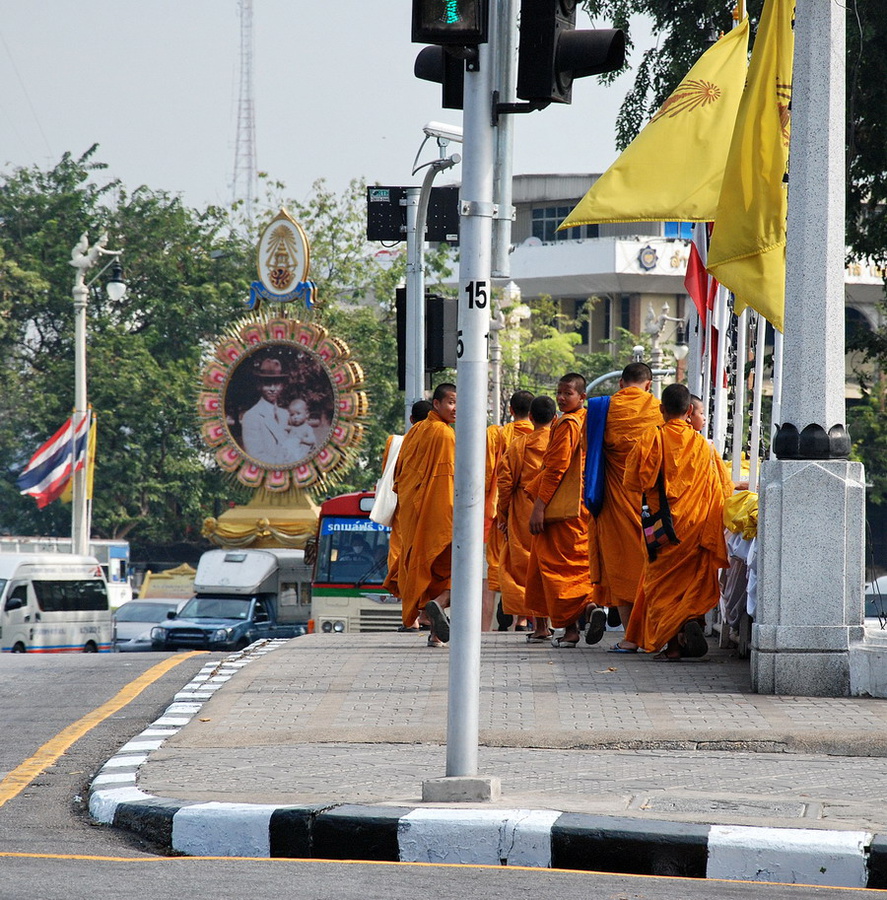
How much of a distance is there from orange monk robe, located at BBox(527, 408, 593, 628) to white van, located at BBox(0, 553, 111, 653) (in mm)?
17861

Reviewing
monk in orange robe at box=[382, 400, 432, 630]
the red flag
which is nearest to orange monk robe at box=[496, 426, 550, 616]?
monk in orange robe at box=[382, 400, 432, 630]

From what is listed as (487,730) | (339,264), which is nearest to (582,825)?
(487,730)

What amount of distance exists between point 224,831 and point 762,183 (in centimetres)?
621

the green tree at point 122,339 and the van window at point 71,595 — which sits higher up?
the green tree at point 122,339

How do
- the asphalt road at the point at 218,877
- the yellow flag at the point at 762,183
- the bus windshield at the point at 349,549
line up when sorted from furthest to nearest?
the bus windshield at the point at 349,549 < the yellow flag at the point at 762,183 < the asphalt road at the point at 218,877

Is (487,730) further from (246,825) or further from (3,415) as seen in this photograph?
(3,415)

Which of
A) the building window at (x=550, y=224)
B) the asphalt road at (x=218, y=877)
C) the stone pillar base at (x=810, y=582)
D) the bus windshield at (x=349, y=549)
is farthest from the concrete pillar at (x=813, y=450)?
the building window at (x=550, y=224)

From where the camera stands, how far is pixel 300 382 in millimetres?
34406

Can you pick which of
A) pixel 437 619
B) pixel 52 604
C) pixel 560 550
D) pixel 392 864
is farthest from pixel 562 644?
pixel 52 604

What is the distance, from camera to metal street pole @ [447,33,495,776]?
251 inches

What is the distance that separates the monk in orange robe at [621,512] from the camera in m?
12.0

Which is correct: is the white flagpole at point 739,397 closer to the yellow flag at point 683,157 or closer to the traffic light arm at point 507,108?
the yellow flag at point 683,157

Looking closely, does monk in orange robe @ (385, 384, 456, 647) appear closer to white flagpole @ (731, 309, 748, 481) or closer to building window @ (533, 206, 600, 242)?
white flagpole @ (731, 309, 748, 481)

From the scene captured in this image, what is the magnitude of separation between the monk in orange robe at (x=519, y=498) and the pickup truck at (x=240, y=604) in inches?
522
